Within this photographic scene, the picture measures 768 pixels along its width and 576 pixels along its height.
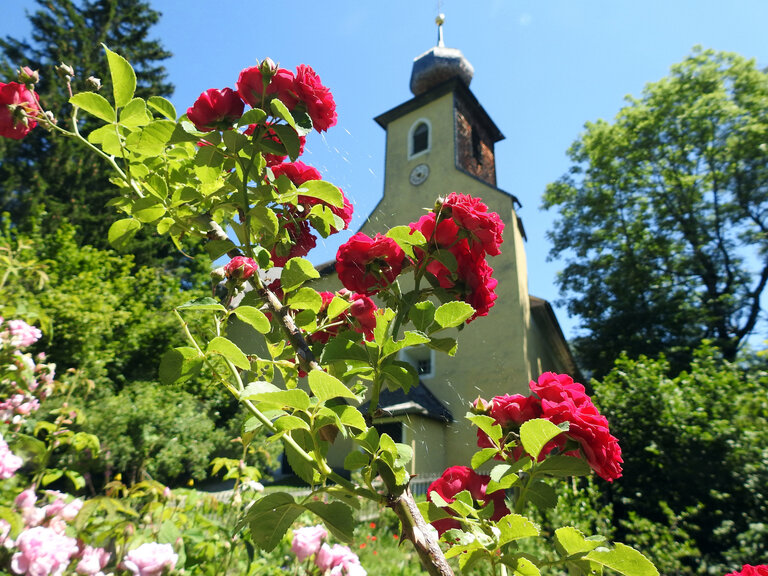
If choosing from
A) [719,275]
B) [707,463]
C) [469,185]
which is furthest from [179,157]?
[719,275]

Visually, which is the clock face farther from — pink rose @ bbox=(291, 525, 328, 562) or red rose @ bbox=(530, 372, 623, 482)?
red rose @ bbox=(530, 372, 623, 482)

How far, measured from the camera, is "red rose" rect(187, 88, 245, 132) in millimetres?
665

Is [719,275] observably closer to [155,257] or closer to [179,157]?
[179,157]

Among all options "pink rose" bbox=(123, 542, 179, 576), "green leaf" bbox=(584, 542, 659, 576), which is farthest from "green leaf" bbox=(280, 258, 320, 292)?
"pink rose" bbox=(123, 542, 179, 576)

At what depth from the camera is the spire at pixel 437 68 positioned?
1455 cm

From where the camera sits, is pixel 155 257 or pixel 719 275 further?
pixel 155 257

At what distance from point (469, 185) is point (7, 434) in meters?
11.0

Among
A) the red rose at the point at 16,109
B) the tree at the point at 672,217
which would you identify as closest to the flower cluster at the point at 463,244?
the red rose at the point at 16,109

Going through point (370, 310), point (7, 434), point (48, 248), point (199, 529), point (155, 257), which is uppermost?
point (155, 257)

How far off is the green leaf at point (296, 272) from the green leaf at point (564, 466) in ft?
1.30

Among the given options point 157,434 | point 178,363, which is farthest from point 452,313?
point 157,434

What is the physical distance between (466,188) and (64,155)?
11.3 meters

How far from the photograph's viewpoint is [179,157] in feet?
2.52

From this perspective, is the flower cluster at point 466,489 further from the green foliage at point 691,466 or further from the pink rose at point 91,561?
the green foliage at point 691,466
